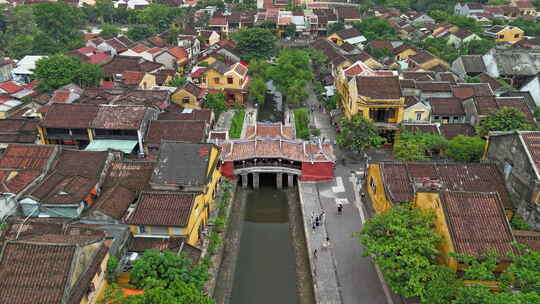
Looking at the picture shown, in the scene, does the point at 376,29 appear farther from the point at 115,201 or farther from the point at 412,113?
the point at 115,201

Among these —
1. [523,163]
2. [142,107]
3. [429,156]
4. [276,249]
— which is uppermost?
[523,163]

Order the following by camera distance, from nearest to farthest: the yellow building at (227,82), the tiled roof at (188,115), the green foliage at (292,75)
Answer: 1. the tiled roof at (188,115)
2. the green foliage at (292,75)
3. the yellow building at (227,82)

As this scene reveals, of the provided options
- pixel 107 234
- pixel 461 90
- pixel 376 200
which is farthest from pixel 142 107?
pixel 461 90

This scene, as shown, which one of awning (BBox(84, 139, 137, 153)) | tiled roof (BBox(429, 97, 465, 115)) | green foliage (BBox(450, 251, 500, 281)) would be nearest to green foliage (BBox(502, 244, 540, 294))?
green foliage (BBox(450, 251, 500, 281))

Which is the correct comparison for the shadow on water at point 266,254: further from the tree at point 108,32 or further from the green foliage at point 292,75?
the tree at point 108,32

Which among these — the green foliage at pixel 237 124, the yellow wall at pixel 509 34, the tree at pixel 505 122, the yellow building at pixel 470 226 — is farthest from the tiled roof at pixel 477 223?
the yellow wall at pixel 509 34

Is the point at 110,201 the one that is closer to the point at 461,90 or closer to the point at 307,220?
the point at 307,220

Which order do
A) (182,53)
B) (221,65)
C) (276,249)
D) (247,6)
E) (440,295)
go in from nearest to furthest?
1. (440,295)
2. (276,249)
3. (221,65)
4. (182,53)
5. (247,6)
